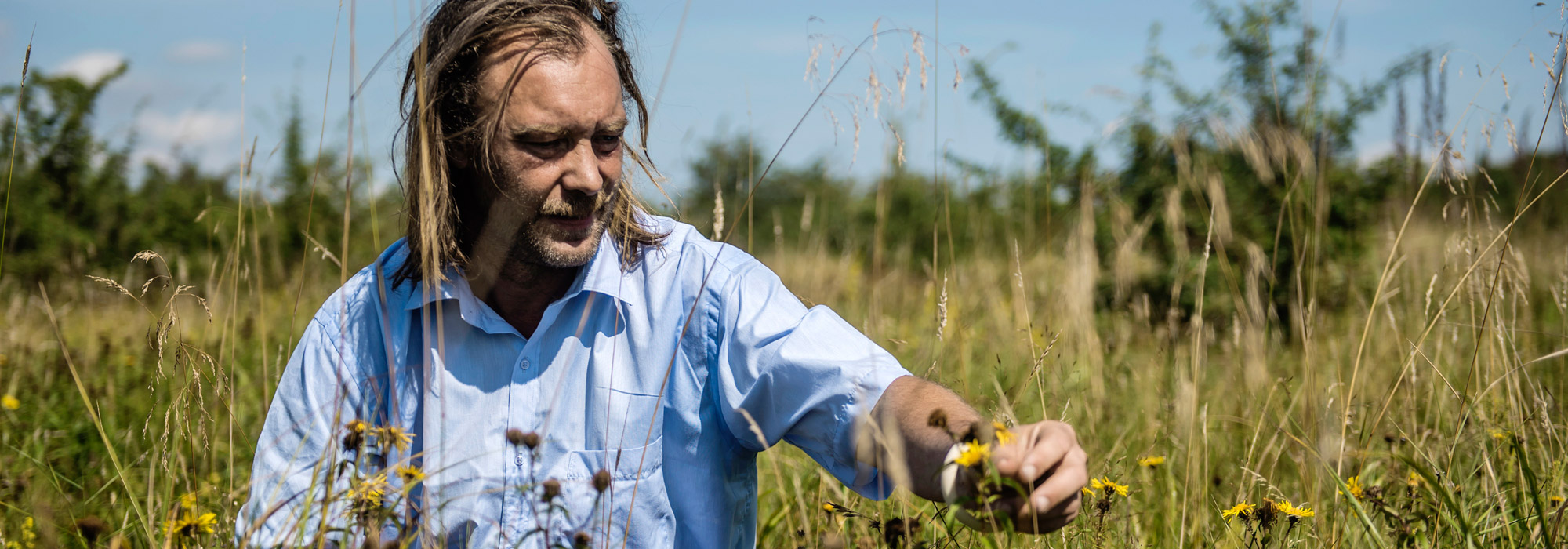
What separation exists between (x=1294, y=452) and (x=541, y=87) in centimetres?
221

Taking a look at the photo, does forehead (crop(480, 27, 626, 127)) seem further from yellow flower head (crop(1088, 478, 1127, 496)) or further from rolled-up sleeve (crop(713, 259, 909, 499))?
yellow flower head (crop(1088, 478, 1127, 496))

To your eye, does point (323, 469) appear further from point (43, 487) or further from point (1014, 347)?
point (1014, 347)

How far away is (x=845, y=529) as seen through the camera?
188cm

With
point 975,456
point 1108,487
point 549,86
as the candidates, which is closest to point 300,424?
point 549,86

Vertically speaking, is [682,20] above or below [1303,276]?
above

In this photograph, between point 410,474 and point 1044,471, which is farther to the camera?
point 410,474

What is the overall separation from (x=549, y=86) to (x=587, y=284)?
41 centimetres

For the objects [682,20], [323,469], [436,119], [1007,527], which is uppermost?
[682,20]

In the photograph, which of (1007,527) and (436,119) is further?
(436,119)

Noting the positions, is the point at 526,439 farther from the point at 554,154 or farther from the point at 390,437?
the point at 554,154

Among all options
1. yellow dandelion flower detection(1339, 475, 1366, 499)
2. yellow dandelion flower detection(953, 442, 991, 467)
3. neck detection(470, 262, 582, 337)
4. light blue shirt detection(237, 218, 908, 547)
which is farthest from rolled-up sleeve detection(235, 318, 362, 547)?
yellow dandelion flower detection(1339, 475, 1366, 499)

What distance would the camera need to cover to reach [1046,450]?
3.35 ft

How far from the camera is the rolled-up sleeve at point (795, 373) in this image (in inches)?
55.3

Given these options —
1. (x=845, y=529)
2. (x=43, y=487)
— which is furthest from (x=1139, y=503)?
(x=43, y=487)
